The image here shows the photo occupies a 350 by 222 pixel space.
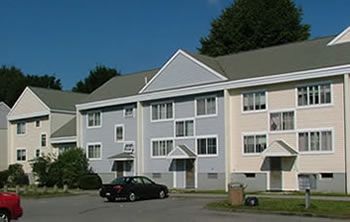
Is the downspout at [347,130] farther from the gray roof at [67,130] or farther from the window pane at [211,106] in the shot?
the gray roof at [67,130]

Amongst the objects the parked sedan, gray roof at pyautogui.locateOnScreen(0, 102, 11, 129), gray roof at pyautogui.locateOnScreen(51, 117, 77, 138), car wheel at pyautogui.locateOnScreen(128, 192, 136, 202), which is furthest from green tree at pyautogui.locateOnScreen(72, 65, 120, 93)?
the parked sedan

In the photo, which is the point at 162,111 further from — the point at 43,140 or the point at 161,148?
the point at 43,140

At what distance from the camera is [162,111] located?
2008 inches

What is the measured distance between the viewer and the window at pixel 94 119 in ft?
191

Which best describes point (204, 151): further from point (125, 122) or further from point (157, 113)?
point (125, 122)

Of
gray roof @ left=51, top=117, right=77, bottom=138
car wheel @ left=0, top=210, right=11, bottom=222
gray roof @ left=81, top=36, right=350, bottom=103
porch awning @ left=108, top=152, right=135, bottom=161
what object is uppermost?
gray roof @ left=81, top=36, right=350, bottom=103

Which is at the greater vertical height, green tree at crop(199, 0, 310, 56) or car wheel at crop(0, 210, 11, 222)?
green tree at crop(199, 0, 310, 56)

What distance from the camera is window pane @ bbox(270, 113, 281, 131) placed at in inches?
1674

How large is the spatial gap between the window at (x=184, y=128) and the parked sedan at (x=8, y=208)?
28176mm

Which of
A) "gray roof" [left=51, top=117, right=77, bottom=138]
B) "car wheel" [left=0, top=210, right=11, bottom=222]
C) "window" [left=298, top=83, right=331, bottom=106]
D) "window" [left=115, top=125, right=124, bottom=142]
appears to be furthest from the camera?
"gray roof" [left=51, top=117, right=77, bottom=138]

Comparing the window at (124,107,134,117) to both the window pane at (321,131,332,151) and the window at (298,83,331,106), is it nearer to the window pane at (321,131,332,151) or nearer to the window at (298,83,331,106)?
the window at (298,83,331,106)

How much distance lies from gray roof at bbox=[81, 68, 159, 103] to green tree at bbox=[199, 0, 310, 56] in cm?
1180

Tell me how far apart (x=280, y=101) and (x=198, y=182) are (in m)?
9.41

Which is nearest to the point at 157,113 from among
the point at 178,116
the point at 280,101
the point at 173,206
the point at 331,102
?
the point at 178,116
